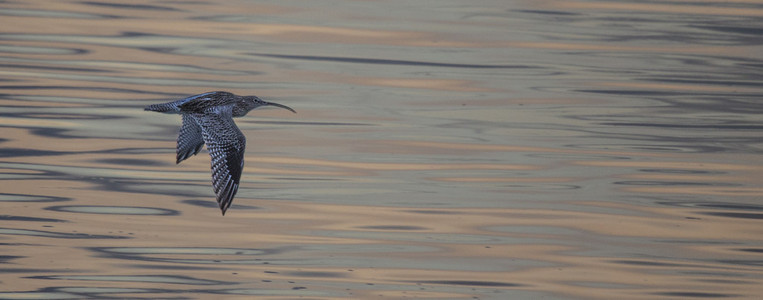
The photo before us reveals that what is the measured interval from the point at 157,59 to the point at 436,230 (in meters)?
5.26

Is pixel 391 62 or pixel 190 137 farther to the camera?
pixel 391 62

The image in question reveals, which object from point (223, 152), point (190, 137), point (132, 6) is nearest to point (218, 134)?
point (223, 152)

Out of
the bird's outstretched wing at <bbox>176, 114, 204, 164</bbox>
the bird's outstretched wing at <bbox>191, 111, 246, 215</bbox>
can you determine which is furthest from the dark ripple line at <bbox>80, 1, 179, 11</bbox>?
the bird's outstretched wing at <bbox>191, 111, 246, 215</bbox>

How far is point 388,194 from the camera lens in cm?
1090

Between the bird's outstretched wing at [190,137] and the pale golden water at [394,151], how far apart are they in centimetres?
76

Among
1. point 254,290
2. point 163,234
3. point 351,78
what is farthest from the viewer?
point 351,78

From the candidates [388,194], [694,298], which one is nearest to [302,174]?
[388,194]

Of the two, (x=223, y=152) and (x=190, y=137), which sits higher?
(x=190, y=137)

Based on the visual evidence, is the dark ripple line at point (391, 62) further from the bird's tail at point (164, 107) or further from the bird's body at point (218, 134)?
the bird's tail at point (164, 107)

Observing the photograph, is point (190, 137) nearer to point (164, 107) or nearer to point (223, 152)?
point (164, 107)

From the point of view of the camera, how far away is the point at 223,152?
8375 millimetres

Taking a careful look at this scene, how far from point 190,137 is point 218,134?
66 cm

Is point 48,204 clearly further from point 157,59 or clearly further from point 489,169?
point 157,59

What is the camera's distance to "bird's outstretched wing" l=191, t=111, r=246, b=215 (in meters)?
8.09
